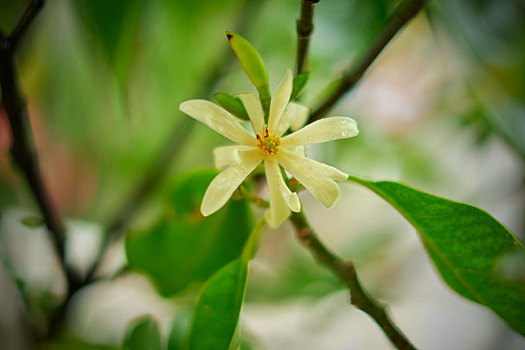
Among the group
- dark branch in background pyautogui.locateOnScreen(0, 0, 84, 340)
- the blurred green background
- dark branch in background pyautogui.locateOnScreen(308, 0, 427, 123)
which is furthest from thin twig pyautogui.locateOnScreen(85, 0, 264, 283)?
dark branch in background pyautogui.locateOnScreen(308, 0, 427, 123)

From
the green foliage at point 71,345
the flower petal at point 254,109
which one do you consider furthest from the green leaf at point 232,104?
the green foliage at point 71,345

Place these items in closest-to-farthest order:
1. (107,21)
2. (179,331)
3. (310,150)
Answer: (107,21) → (179,331) → (310,150)

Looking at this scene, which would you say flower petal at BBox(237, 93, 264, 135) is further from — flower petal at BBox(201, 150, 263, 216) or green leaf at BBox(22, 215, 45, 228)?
green leaf at BBox(22, 215, 45, 228)

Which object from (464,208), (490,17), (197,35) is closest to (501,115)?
(490,17)

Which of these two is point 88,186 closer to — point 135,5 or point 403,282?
point 135,5

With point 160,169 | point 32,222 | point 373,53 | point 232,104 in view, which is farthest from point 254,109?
point 160,169

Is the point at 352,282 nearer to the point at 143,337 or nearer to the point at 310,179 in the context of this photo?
the point at 310,179
